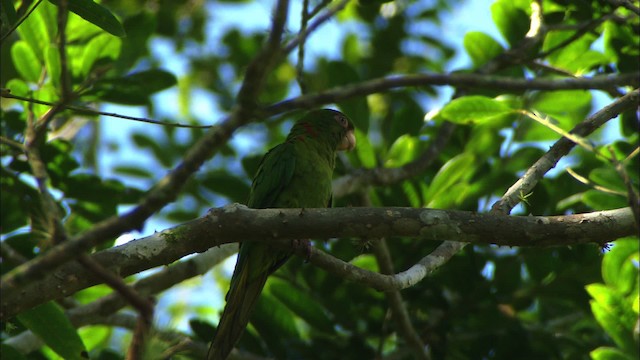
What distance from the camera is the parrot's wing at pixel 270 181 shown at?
15.1 ft

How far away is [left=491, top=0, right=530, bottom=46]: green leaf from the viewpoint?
16.8 ft

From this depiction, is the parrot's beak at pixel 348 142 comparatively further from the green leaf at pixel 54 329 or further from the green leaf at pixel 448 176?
the green leaf at pixel 54 329

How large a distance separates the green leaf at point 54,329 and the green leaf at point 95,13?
129cm

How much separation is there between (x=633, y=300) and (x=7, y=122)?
401 cm

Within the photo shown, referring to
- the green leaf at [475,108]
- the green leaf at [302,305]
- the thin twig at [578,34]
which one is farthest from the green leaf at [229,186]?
the thin twig at [578,34]

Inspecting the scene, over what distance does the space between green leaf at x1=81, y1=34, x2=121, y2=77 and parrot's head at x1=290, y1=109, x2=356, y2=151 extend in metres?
1.37

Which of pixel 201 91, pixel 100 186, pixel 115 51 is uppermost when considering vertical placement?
pixel 201 91

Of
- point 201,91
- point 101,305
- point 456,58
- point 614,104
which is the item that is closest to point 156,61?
point 201,91

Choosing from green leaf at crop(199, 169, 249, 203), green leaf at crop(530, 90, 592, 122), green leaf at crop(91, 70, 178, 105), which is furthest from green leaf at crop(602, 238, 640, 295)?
green leaf at crop(91, 70, 178, 105)

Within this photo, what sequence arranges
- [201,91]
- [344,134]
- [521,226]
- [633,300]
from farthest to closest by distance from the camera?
[201,91] → [344,134] → [633,300] → [521,226]

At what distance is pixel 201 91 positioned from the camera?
830cm

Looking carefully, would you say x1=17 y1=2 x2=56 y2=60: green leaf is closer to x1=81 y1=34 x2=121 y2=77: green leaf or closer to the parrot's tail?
x1=81 y1=34 x2=121 y2=77: green leaf

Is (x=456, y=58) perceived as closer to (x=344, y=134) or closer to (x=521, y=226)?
(x=344, y=134)

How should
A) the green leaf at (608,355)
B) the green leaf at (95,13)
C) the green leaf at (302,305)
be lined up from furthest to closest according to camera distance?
the green leaf at (302,305)
the green leaf at (608,355)
the green leaf at (95,13)
